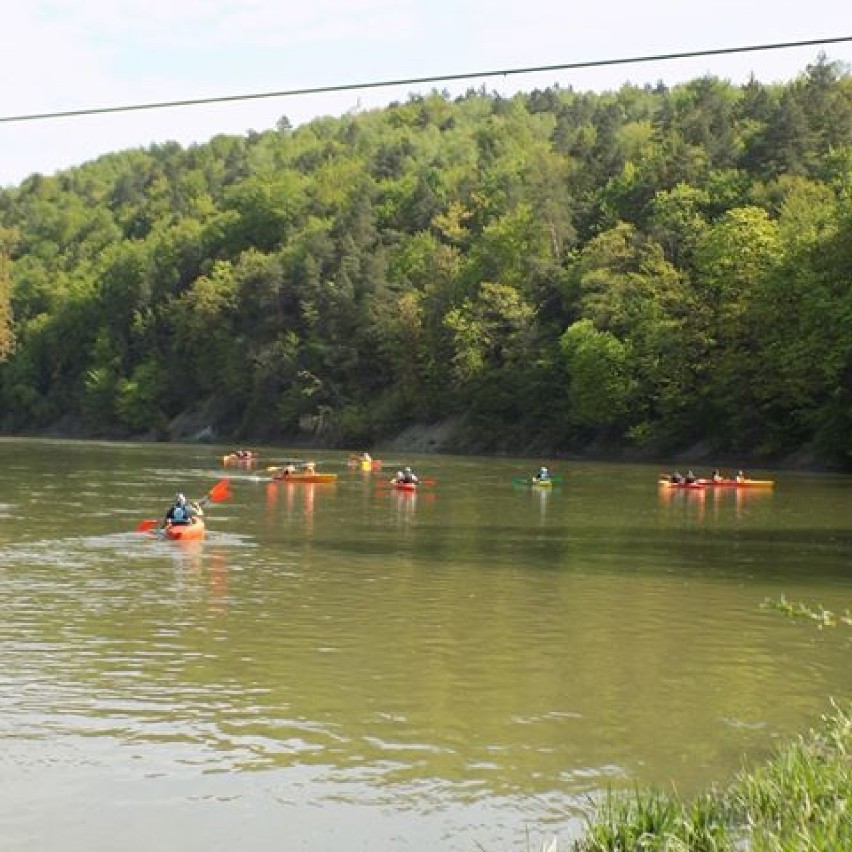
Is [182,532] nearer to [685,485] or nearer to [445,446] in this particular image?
[685,485]

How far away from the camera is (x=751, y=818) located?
10.8 meters

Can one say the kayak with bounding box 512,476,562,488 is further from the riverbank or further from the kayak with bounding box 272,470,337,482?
the riverbank

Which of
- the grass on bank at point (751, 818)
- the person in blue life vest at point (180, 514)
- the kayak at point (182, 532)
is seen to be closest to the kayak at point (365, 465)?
the person in blue life vest at point (180, 514)

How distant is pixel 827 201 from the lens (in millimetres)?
96250

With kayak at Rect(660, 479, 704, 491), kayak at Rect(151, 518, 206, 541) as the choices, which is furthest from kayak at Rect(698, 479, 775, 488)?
kayak at Rect(151, 518, 206, 541)

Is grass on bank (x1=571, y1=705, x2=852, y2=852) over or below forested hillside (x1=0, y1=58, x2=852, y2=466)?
below

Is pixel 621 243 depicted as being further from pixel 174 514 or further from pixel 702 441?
pixel 174 514

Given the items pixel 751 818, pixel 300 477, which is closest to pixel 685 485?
pixel 300 477

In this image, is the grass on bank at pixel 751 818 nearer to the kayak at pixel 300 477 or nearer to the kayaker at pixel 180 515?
the kayaker at pixel 180 515

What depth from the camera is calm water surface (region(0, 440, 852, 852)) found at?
1338cm

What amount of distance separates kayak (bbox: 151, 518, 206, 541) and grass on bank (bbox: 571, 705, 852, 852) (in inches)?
1037

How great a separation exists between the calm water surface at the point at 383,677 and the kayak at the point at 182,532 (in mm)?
678

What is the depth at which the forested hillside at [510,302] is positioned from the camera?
3529 inches

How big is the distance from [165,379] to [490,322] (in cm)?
5516
